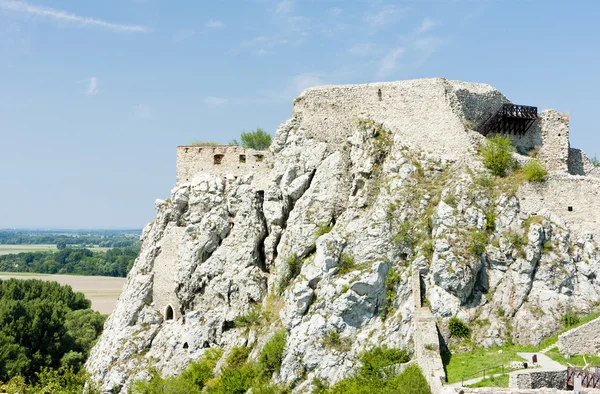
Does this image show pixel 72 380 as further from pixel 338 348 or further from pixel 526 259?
pixel 526 259

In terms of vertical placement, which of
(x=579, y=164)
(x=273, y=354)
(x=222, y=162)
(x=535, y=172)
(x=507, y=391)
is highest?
(x=222, y=162)

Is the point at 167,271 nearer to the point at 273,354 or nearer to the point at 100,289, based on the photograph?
the point at 273,354

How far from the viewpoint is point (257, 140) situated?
5272cm

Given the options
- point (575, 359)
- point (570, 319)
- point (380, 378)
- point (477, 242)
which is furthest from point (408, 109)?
point (575, 359)

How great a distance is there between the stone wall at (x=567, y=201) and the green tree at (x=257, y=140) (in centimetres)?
2636

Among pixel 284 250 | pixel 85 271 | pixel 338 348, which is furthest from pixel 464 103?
pixel 85 271

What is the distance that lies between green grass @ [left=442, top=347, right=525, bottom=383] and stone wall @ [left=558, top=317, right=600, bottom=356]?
1879mm

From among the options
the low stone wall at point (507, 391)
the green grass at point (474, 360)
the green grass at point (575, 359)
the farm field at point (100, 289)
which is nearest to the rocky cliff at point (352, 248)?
the green grass at point (474, 360)

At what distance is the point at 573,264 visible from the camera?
28.1 m

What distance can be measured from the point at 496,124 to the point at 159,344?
23.9 meters

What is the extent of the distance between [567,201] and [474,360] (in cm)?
969

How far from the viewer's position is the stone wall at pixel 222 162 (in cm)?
3847

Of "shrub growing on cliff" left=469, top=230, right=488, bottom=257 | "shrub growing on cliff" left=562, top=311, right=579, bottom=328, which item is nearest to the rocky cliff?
"shrub growing on cliff" left=469, top=230, right=488, bottom=257

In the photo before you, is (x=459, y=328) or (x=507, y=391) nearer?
(x=507, y=391)
